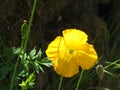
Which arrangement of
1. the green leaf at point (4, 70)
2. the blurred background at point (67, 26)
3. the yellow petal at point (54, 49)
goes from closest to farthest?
the yellow petal at point (54, 49), the green leaf at point (4, 70), the blurred background at point (67, 26)

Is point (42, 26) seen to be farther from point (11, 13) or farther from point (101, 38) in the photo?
point (101, 38)

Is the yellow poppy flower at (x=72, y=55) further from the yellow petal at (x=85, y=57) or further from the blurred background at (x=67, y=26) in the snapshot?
the blurred background at (x=67, y=26)

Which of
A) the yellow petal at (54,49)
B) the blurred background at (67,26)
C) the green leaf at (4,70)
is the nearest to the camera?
the yellow petal at (54,49)

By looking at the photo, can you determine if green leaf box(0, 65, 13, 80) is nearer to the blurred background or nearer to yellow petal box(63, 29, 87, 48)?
the blurred background

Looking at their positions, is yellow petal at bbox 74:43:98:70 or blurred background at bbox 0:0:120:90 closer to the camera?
yellow petal at bbox 74:43:98:70

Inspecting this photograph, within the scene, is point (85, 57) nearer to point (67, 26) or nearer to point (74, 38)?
point (74, 38)

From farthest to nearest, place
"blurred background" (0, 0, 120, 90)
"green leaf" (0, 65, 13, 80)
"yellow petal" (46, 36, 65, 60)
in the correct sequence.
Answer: "blurred background" (0, 0, 120, 90), "green leaf" (0, 65, 13, 80), "yellow petal" (46, 36, 65, 60)

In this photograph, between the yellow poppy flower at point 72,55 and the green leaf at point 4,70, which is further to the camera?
the green leaf at point 4,70

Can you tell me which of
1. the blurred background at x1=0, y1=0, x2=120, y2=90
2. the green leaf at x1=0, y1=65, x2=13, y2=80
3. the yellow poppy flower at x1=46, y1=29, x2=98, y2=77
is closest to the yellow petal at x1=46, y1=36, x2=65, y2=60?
the yellow poppy flower at x1=46, y1=29, x2=98, y2=77

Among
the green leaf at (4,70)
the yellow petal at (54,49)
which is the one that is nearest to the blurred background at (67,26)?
the green leaf at (4,70)
